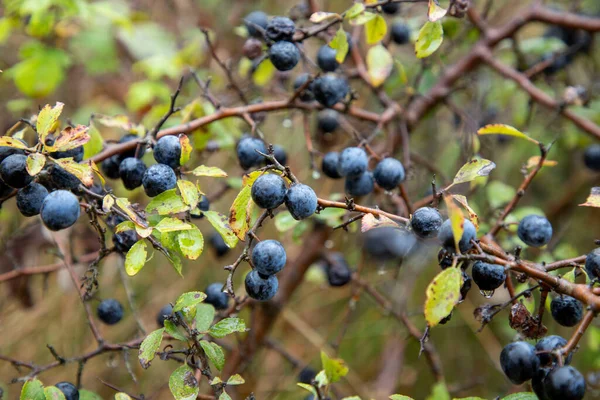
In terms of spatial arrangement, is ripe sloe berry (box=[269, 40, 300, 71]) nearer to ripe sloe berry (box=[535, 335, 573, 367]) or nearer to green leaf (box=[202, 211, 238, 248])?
green leaf (box=[202, 211, 238, 248])

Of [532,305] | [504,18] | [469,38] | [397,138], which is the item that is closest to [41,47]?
[397,138]

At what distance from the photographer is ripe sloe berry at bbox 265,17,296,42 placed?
4.69ft

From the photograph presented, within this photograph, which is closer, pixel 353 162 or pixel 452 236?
pixel 452 236

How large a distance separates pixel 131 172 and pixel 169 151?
5.0 inches

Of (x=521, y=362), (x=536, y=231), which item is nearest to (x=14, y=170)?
(x=521, y=362)

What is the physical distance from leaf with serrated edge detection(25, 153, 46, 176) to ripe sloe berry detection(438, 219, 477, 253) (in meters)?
0.79

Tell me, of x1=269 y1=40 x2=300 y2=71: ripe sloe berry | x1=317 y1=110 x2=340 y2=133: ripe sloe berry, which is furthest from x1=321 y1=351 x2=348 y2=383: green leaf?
x1=317 y1=110 x2=340 y2=133: ripe sloe berry

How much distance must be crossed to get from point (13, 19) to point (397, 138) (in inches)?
64.0

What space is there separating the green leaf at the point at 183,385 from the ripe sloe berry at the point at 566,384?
69cm

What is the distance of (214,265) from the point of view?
10.3 ft

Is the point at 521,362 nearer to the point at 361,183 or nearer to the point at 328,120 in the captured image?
the point at 361,183

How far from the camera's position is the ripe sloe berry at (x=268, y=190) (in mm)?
1018

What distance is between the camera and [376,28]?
4.72ft

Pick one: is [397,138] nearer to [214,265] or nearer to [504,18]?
[214,265]
